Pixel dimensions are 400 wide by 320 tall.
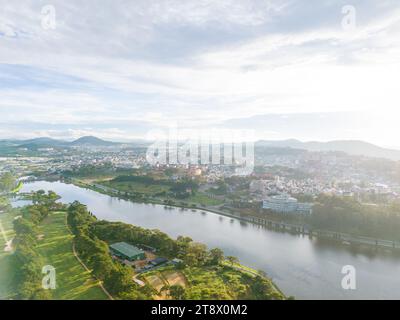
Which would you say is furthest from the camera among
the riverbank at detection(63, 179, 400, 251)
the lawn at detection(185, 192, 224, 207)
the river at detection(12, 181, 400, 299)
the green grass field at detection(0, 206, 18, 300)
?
the lawn at detection(185, 192, 224, 207)

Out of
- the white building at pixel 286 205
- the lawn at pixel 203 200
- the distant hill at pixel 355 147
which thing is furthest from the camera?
the distant hill at pixel 355 147

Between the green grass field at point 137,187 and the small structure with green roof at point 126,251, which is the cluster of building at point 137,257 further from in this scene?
the green grass field at point 137,187

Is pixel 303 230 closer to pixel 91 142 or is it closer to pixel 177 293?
pixel 177 293

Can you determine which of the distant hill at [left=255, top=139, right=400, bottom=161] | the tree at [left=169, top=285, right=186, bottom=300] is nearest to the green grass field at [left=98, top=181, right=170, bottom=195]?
the tree at [left=169, top=285, right=186, bottom=300]

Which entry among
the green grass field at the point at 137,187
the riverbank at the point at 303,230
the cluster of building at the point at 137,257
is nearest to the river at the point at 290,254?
the riverbank at the point at 303,230

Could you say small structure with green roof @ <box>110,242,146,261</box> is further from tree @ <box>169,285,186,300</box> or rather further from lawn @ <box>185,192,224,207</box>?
lawn @ <box>185,192,224,207</box>

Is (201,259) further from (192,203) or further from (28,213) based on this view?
(192,203)
